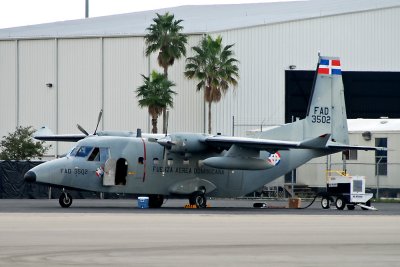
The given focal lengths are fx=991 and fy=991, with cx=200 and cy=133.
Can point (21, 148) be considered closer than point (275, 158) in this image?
No

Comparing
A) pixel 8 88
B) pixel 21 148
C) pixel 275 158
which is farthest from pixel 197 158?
pixel 8 88

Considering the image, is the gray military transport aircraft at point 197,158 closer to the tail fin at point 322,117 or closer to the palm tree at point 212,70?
the tail fin at point 322,117

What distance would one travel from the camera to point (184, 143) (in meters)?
38.0

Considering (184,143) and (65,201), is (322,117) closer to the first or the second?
(184,143)

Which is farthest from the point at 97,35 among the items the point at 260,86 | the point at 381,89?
the point at 381,89

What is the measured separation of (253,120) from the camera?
70.7 meters

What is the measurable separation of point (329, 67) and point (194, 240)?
71.0ft

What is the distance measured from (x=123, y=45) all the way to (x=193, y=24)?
5.99 m

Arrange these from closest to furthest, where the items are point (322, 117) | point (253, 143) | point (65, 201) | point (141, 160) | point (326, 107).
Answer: point (65, 201) < point (253, 143) < point (141, 160) < point (322, 117) < point (326, 107)

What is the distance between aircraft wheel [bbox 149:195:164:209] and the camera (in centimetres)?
3885

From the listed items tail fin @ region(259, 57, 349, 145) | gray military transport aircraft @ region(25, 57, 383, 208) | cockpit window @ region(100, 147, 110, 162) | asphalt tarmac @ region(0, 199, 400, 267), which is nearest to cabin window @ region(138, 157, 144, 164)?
gray military transport aircraft @ region(25, 57, 383, 208)

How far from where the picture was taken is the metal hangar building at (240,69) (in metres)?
71.2

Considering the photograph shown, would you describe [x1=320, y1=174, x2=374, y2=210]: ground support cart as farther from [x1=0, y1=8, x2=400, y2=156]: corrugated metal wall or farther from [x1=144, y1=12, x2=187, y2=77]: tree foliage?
[x1=0, y1=8, x2=400, y2=156]: corrugated metal wall

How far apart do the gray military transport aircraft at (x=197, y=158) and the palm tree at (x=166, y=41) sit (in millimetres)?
26894
